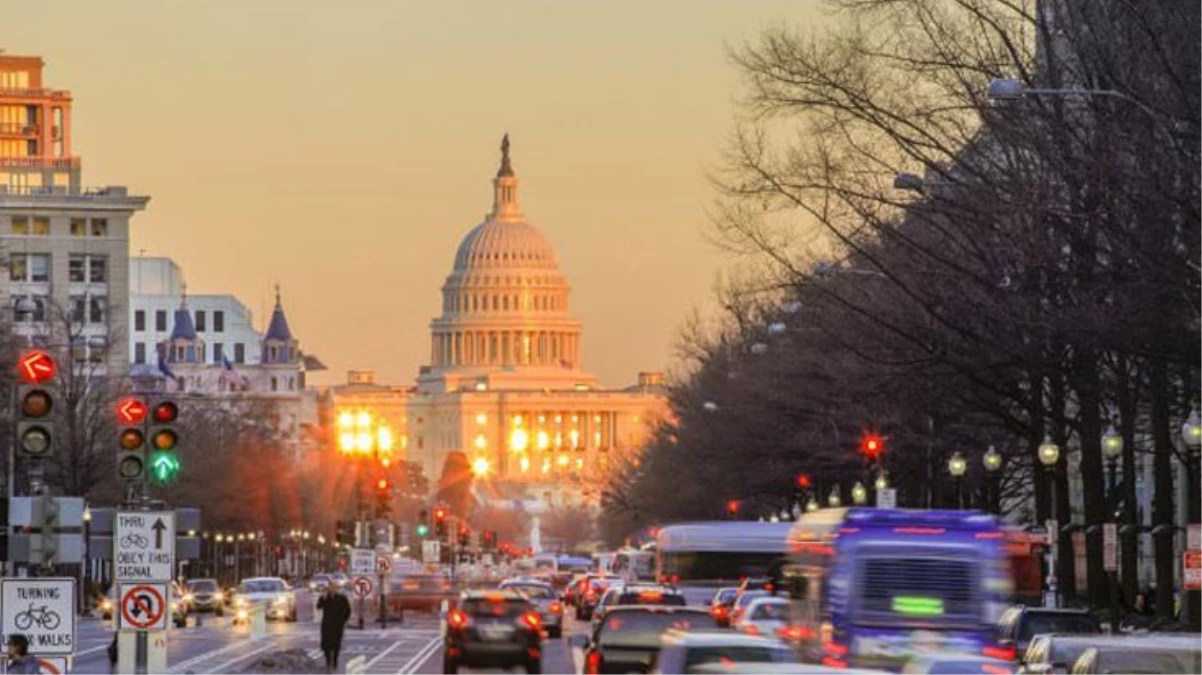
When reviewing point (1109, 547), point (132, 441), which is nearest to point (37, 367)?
point (132, 441)

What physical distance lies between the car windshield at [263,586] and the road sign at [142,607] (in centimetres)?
6654

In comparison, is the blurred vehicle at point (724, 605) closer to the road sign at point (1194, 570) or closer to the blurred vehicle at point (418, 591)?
the road sign at point (1194, 570)

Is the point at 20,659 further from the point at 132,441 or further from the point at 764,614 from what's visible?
the point at 764,614

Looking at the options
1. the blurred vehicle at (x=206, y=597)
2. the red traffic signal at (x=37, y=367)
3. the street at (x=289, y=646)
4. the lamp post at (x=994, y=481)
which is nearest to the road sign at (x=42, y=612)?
the red traffic signal at (x=37, y=367)

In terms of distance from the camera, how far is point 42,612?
33.1 m

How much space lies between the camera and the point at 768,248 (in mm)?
61781

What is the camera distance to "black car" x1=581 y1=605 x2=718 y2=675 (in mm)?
42875

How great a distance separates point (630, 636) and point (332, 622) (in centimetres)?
2008

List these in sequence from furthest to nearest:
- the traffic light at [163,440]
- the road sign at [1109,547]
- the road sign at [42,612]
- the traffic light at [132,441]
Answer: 1. the road sign at [1109,547]
2. the traffic light at [163,440]
3. the traffic light at [132,441]
4. the road sign at [42,612]

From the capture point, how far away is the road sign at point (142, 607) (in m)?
36.2

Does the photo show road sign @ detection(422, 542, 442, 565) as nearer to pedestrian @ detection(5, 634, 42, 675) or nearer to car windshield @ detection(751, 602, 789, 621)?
car windshield @ detection(751, 602, 789, 621)

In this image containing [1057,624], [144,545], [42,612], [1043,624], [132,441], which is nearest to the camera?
[42,612]

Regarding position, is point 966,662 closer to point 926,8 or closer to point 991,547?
point 991,547

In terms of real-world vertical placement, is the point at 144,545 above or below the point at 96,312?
below
